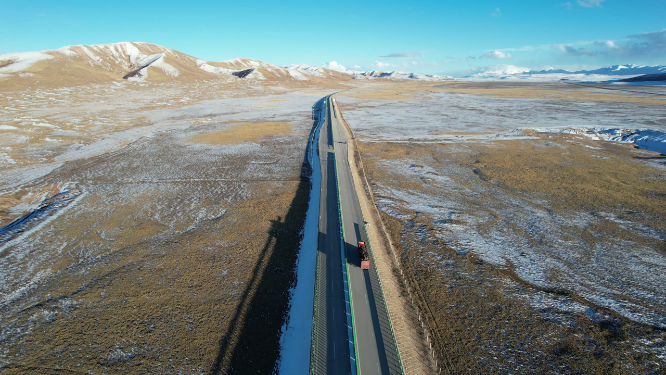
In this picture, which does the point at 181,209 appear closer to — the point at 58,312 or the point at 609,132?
the point at 58,312

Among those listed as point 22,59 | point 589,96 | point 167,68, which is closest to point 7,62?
point 22,59

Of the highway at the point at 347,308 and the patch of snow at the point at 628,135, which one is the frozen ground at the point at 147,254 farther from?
the patch of snow at the point at 628,135

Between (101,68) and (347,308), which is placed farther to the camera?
(101,68)

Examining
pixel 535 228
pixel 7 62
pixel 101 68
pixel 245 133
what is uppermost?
pixel 101 68

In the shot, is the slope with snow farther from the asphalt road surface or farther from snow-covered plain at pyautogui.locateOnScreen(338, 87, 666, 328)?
the asphalt road surface

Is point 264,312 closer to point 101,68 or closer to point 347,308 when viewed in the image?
point 347,308

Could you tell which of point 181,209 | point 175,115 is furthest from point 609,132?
point 175,115
